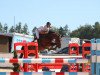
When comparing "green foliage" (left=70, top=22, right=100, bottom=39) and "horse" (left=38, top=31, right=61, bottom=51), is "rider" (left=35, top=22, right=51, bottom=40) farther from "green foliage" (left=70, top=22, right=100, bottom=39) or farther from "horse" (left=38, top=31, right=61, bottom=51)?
"green foliage" (left=70, top=22, right=100, bottom=39)

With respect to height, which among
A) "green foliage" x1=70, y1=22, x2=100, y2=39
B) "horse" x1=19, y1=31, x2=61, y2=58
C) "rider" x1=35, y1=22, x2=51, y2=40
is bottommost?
"horse" x1=19, y1=31, x2=61, y2=58

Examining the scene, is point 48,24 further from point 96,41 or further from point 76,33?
point 76,33

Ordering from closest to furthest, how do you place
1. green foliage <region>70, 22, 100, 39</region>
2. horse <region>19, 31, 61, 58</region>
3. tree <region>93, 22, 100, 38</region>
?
horse <region>19, 31, 61, 58</region> → tree <region>93, 22, 100, 38</region> → green foliage <region>70, 22, 100, 39</region>

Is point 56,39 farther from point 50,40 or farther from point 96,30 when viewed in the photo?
point 96,30

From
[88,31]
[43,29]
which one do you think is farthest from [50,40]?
[88,31]

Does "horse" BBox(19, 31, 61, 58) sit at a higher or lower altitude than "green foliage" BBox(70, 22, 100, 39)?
lower

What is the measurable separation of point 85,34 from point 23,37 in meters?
79.2

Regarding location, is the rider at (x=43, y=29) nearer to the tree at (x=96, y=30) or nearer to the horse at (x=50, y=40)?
the horse at (x=50, y=40)

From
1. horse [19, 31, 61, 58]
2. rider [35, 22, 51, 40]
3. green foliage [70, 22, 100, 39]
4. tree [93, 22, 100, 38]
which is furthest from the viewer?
green foliage [70, 22, 100, 39]

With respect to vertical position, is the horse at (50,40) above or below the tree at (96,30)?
below

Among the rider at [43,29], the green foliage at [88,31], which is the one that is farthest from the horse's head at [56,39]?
the green foliage at [88,31]

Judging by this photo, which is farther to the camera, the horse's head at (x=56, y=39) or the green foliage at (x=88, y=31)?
the green foliage at (x=88, y=31)

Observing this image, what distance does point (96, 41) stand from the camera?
19.1ft

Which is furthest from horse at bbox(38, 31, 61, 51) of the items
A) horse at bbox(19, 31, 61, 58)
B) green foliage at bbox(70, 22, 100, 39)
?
green foliage at bbox(70, 22, 100, 39)
